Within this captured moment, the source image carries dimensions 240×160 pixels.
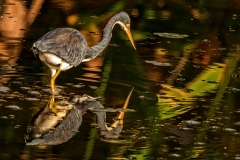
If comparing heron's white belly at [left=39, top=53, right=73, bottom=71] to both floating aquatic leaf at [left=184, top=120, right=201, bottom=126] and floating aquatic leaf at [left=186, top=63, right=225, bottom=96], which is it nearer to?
floating aquatic leaf at [left=186, top=63, right=225, bottom=96]

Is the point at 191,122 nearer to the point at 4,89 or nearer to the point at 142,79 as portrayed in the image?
the point at 142,79

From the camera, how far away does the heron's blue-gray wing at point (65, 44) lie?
8.89 meters

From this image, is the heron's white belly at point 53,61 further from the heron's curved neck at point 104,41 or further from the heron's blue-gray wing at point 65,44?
the heron's curved neck at point 104,41

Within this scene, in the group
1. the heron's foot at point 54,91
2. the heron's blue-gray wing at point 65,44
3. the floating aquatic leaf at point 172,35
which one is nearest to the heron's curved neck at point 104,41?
the heron's blue-gray wing at point 65,44

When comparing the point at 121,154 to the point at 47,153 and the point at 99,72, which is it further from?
the point at 99,72

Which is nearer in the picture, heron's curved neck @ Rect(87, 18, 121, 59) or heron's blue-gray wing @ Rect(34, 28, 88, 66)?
heron's blue-gray wing @ Rect(34, 28, 88, 66)

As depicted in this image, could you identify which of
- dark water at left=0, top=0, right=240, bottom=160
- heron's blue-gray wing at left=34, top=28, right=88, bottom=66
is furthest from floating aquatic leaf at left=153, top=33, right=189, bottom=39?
heron's blue-gray wing at left=34, top=28, right=88, bottom=66

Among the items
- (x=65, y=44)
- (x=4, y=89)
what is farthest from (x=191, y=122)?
(x=4, y=89)

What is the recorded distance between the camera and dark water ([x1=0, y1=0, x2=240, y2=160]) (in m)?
7.72

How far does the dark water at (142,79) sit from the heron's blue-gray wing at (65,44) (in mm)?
351

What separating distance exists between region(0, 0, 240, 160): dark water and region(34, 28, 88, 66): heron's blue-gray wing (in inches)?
13.8

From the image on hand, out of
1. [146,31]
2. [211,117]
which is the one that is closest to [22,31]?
[146,31]

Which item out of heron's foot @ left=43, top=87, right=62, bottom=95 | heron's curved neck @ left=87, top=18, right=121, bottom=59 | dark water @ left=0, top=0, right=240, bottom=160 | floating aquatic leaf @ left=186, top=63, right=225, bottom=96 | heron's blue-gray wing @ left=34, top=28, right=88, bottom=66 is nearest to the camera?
dark water @ left=0, top=0, right=240, bottom=160

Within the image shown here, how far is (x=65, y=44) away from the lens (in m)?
9.23
